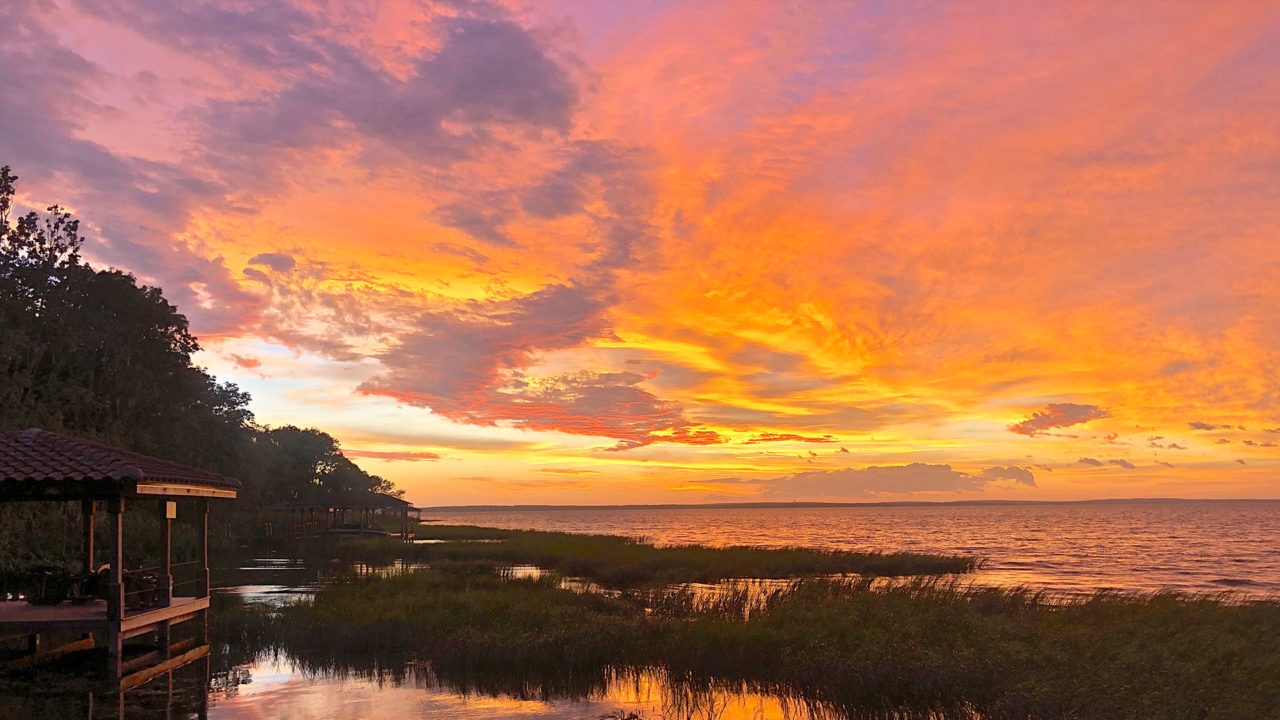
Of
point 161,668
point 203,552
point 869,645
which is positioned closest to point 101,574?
point 161,668

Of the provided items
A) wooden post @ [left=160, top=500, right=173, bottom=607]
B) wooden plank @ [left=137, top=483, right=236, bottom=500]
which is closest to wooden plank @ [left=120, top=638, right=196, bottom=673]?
wooden post @ [left=160, top=500, right=173, bottom=607]

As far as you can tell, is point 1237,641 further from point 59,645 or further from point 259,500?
point 259,500

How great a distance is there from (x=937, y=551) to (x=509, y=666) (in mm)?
63503

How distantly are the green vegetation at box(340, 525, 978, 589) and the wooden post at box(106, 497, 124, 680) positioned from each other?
2412 cm

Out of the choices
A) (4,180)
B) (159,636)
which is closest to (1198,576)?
(159,636)

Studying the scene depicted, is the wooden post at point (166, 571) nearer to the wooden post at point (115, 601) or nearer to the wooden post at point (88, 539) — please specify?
the wooden post at point (88, 539)

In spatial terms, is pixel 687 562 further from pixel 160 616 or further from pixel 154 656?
pixel 160 616

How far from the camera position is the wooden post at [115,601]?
18.5 m

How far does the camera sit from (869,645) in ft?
61.8

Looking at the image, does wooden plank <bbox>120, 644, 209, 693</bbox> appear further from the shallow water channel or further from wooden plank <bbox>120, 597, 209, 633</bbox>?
wooden plank <bbox>120, 597, 209, 633</bbox>

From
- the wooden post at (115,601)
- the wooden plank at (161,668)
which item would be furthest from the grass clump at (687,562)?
the wooden post at (115,601)

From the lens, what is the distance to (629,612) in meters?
25.4

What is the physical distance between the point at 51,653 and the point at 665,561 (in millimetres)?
32600

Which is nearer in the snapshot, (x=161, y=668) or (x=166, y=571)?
(x=161, y=668)
